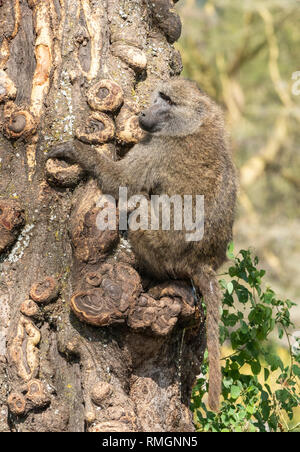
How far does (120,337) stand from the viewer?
8.60 ft

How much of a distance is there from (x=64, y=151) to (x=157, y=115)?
555 millimetres

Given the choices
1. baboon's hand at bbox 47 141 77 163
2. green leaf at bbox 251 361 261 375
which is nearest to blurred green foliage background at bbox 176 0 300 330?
green leaf at bbox 251 361 261 375

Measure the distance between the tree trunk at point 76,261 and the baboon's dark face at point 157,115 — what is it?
5 centimetres

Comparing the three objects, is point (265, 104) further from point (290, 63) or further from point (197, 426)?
point (197, 426)

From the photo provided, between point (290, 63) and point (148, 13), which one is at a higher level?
point (290, 63)

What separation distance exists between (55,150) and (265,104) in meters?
9.23

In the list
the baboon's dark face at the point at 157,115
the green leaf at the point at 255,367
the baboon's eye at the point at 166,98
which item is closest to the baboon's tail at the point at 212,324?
the green leaf at the point at 255,367

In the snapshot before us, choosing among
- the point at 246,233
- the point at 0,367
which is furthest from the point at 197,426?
the point at 246,233

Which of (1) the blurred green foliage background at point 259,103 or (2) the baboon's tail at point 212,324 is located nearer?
(2) the baboon's tail at point 212,324

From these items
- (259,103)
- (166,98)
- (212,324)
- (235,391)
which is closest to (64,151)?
(166,98)

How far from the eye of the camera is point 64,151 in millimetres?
2744

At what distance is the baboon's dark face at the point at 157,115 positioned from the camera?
2.93 meters

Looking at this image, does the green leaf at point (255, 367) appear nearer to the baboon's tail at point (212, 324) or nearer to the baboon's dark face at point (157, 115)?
the baboon's tail at point (212, 324)

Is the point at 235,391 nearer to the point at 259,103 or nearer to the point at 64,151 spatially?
the point at 64,151
